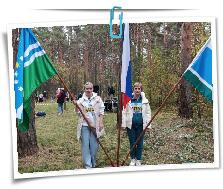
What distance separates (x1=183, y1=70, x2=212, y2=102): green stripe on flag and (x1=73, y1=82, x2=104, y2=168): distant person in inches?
21.7

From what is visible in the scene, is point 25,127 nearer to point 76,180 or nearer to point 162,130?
point 76,180

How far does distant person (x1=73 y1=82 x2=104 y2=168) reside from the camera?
10.7 feet

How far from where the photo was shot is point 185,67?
3.30 meters

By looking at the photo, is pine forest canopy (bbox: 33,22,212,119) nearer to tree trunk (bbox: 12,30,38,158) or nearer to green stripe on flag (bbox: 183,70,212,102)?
green stripe on flag (bbox: 183,70,212,102)

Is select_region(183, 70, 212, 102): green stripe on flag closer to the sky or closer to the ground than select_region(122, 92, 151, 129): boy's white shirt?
closer to the sky

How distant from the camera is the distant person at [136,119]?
3.30 meters

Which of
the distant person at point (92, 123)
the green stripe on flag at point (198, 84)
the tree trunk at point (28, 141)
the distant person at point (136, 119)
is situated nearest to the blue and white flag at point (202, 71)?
the green stripe on flag at point (198, 84)

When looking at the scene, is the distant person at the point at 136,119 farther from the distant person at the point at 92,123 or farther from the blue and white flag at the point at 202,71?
the blue and white flag at the point at 202,71

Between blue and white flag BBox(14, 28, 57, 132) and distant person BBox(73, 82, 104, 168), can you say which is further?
distant person BBox(73, 82, 104, 168)

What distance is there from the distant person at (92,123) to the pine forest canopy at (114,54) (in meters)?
0.06

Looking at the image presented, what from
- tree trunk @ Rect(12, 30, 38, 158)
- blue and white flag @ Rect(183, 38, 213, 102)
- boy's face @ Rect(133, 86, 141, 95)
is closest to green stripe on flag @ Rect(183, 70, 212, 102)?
blue and white flag @ Rect(183, 38, 213, 102)

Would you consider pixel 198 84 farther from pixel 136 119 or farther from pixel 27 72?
pixel 27 72

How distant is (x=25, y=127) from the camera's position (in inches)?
126
